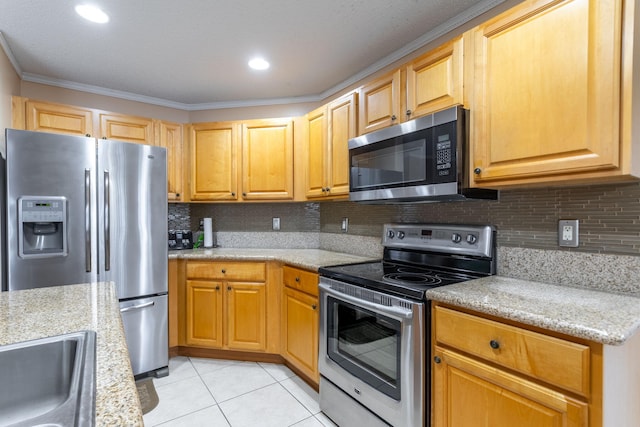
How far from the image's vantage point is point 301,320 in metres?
2.26

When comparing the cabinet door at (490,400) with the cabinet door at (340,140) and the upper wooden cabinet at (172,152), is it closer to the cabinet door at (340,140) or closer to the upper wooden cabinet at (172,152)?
the cabinet door at (340,140)

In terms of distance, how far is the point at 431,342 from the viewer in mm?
1402

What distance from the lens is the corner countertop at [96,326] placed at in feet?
1.86

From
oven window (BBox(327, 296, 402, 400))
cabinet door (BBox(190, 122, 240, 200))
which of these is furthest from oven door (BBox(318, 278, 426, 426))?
cabinet door (BBox(190, 122, 240, 200))

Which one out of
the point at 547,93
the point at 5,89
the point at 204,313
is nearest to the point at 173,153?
the point at 5,89

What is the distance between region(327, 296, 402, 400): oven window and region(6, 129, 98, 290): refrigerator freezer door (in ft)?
5.42

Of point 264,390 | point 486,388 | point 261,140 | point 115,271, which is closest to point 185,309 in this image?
point 115,271

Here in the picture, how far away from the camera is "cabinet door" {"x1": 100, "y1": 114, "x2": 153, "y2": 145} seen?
8.79 ft

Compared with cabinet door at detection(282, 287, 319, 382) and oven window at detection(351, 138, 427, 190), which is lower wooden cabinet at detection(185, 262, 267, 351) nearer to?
cabinet door at detection(282, 287, 319, 382)

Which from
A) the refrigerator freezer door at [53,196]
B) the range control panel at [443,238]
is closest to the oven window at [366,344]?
the range control panel at [443,238]

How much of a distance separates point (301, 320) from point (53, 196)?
1.79m

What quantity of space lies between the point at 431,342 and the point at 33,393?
134 centimetres

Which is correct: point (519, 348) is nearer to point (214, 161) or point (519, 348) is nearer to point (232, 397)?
point (232, 397)

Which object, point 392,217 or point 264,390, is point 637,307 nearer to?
point 392,217
